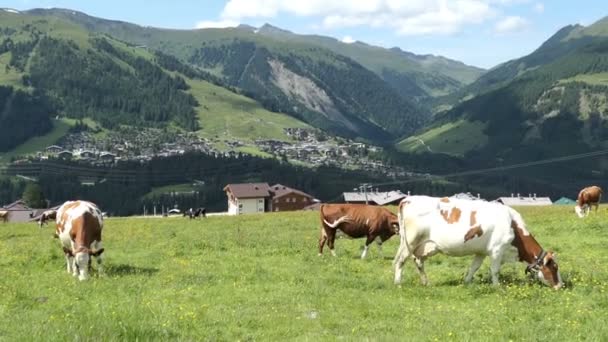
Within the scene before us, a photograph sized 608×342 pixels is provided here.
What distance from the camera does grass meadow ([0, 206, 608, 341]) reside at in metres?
13.8

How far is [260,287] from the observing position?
2078cm

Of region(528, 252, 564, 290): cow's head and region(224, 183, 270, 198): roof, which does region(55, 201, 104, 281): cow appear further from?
region(224, 183, 270, 198): roof

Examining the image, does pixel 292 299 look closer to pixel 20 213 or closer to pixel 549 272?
pixel 549 272

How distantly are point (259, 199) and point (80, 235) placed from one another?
150102 mm

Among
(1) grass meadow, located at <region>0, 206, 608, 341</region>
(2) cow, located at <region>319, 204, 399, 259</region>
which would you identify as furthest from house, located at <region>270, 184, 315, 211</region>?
(1) grass meadow, located at <region>0, 206, 608, 341</region>

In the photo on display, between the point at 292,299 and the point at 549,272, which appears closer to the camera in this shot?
the point at 292,299

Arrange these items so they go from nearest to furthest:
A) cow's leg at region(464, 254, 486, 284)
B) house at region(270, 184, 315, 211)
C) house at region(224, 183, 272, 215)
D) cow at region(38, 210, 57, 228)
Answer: cow's leg at region(464, 254, 486, 284)
cow at region(38, 210, 57, 228)
house at region(224, 183, 272, 215)
house at region(270, 184, 315, 211)

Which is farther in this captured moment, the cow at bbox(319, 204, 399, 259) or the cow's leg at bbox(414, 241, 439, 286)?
the cow at bbox(319, 204, 399, 259)

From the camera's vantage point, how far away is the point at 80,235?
23922 millimetres

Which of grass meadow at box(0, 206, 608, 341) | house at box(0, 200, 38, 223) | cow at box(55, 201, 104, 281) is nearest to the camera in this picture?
grass meadow at box(0, 206, 608, 341)

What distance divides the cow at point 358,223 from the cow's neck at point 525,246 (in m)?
9.75

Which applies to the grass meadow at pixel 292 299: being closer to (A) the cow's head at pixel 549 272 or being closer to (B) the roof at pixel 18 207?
(A) the cow's head at pixel 549 272

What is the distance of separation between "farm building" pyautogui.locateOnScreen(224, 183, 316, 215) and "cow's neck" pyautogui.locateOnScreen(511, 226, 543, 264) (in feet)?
481

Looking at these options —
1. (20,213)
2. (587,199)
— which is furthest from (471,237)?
(20,213)
